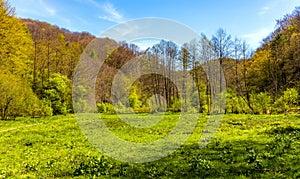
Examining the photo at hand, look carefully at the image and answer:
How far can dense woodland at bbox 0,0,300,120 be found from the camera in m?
31.6

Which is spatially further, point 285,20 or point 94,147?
point 285,20

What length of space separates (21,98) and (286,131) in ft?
94.9

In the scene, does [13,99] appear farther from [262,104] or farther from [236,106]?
[262,104]

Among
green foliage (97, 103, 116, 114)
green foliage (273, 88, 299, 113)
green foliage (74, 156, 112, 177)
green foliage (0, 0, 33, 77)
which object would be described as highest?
green foliage (0, 0, 33, 77)

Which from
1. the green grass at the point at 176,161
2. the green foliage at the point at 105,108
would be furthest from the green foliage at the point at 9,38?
the green grass at the point at 176,161

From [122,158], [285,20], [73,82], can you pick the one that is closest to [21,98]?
[73,82]

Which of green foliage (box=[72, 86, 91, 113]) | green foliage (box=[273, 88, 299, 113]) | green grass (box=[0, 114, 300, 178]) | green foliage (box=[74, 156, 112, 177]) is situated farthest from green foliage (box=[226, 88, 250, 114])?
green foliage (box=[74, 156, 112, 177])

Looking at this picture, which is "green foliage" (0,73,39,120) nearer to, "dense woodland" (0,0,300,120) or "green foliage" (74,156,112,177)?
"dense woodland" (0,0,300,120)

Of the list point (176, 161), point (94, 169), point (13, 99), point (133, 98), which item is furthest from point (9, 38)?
point (176, 161)

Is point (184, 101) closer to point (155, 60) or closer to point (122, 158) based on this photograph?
point (155, 60)

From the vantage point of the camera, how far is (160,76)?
50.7 metres

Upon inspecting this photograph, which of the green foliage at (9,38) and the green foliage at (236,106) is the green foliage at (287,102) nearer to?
the green foliage at (236,106)

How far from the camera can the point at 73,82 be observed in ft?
167

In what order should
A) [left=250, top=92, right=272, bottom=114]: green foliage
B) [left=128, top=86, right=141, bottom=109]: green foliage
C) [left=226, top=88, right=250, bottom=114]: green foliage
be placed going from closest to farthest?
[left=250, top=92, right=272, bottom=114]: green foliage, [left=226, top=88, right=250, bottom=114]: green foliage, [left=128, top=86, right=141, bottom=109]: green foliage
